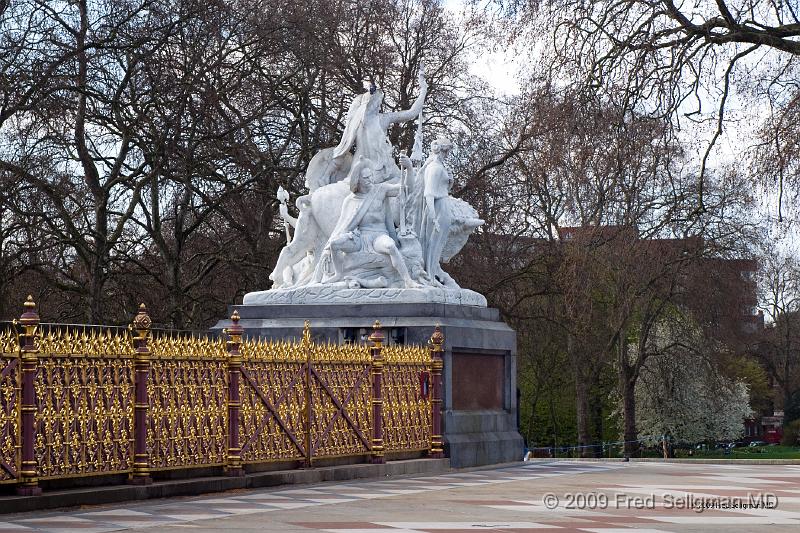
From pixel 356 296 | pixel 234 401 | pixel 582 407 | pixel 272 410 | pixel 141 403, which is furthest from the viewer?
pixel 582 407

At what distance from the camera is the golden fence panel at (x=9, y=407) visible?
41.7 feet

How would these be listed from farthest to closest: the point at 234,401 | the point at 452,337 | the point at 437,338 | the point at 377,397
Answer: the point at 452,337
the point at 437,338
the point at 377,397
the point at 234,401

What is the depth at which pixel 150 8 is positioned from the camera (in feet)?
89.5

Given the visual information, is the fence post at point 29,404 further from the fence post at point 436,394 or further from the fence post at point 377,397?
the fence post at point 436,394

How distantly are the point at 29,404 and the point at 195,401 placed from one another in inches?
101

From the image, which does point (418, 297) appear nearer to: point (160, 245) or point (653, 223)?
point (160, 245)

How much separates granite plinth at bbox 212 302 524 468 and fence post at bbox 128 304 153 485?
19.9 ft

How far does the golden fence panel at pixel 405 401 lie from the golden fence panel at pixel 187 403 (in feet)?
11.7

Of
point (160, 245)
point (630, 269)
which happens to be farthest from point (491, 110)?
point (160, 245)

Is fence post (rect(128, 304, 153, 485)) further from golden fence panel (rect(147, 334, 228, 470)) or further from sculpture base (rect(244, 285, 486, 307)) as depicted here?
sculpture base (rect(244, 285, 486, 307))

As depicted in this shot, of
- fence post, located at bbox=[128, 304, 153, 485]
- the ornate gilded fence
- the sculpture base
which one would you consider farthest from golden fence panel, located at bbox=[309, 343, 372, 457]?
fence post, located at bbox=[128, 304, 153, 485]

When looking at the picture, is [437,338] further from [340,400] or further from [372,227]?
[372,227]

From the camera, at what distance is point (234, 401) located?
1578 cm

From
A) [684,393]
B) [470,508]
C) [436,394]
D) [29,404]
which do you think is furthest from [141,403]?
[684,393]
